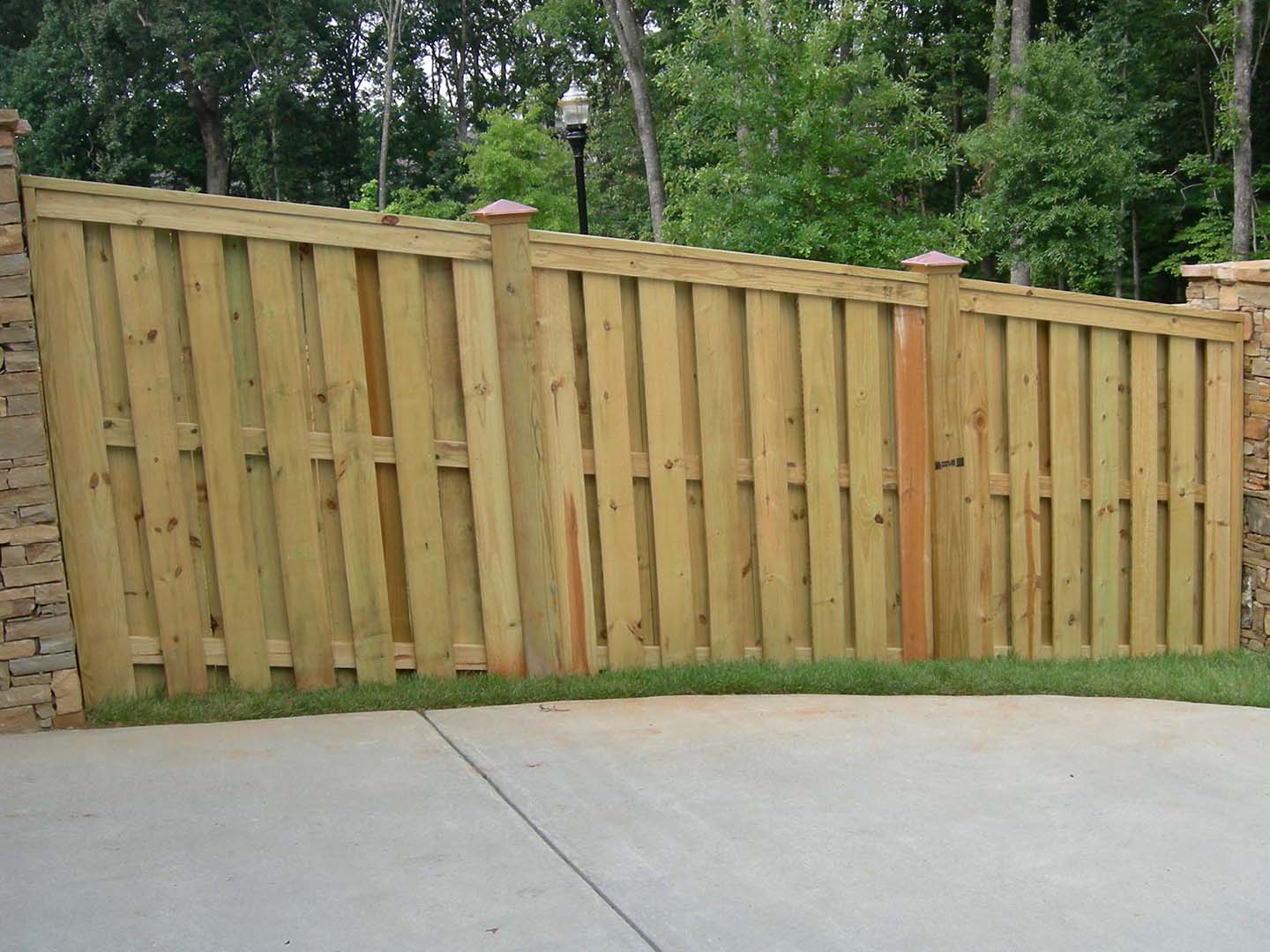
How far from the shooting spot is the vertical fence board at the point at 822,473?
5.70 metres

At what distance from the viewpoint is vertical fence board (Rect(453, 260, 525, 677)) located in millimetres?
5164

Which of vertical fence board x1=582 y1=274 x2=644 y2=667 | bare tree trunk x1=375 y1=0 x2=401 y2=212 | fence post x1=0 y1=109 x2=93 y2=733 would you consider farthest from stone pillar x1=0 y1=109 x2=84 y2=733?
bare tree trunk x1=375 y1=0 x2=401 y2=212

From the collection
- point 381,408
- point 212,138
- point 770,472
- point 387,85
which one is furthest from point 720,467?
point 212,138

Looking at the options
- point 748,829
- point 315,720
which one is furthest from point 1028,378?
point 315,720

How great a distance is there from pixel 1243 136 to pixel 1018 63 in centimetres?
416

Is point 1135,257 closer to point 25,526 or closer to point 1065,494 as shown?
point 1065,494

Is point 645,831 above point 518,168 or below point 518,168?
below

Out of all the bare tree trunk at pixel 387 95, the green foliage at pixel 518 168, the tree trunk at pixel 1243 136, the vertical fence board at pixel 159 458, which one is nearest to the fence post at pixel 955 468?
the vertical fence board at pixel 159 458

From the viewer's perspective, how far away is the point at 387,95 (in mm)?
40000

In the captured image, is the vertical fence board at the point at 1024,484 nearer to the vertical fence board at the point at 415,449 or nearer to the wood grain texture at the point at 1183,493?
the wood grain texture at the point at 1183,493

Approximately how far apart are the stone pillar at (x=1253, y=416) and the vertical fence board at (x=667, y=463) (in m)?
3.18

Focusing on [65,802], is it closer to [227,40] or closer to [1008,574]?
[1008,574]

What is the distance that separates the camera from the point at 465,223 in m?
5.10

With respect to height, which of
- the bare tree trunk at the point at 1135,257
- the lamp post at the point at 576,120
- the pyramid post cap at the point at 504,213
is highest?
the lamp post at the point at 576,120
